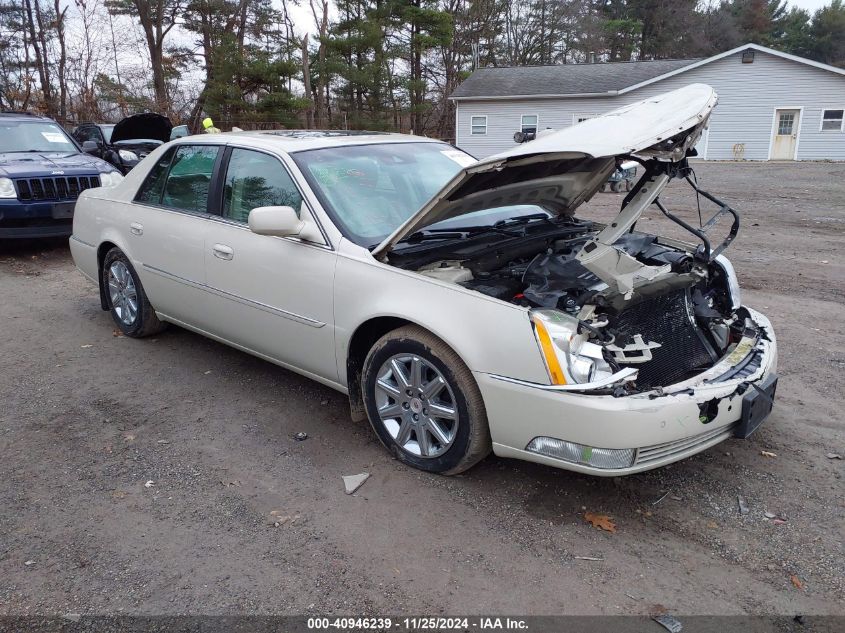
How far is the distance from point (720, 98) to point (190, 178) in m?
28.1

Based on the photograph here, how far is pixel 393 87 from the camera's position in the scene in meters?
31.8

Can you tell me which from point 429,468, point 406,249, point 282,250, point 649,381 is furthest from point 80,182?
point 649,381

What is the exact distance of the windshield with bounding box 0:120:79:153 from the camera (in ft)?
29.5

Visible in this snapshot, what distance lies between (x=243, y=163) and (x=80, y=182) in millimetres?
5456

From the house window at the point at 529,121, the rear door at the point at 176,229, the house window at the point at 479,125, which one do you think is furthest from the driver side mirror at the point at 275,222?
the house window at the point at 479,125

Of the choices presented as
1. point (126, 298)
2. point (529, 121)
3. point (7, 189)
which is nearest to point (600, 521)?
point (126, 298)

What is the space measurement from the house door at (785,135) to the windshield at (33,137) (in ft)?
87.0

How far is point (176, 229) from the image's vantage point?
4.44 m

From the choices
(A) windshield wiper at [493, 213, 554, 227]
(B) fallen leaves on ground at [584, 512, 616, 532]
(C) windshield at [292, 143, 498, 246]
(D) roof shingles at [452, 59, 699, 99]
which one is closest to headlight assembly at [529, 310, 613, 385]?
(B) fallen leaves on ground at [584, 512, 616, 532]

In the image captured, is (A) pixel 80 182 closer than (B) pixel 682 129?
No

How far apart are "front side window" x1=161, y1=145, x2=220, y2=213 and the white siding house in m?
23.5

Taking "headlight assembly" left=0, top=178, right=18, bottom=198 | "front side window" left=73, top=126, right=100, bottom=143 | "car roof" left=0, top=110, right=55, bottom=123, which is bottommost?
"headlight assembly" left=0, top=178, right=18, bottom=198

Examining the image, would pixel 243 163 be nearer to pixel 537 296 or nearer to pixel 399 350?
pixel 399 350

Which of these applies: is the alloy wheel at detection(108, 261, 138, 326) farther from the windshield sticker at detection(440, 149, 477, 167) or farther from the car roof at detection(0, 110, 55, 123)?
the car roof at detection(0, 110, 55, 123)
